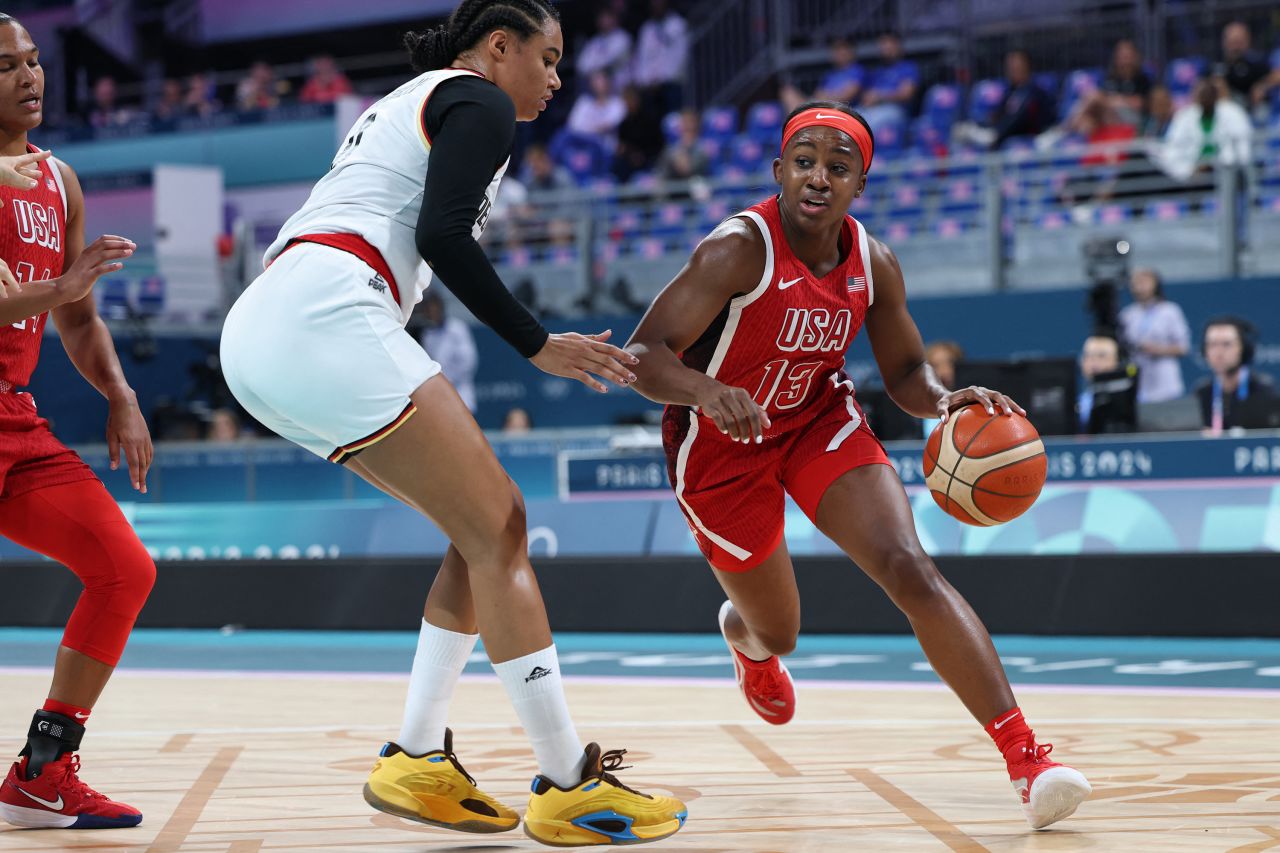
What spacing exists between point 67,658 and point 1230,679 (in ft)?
17.4

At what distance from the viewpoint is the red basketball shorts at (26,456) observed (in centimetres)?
451

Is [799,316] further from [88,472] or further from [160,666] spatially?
[160,666]

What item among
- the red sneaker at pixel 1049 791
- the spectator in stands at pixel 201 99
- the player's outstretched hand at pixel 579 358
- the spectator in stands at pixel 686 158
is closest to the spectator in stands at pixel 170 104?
the spectator in stands at pixel 201 99

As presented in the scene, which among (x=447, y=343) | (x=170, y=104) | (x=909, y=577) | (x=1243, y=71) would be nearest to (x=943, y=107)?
(x=1243, y=71)

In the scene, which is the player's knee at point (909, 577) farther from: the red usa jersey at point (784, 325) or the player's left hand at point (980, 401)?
the red usa jersey at point (784, 325)

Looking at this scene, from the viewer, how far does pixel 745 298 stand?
4.99 meters

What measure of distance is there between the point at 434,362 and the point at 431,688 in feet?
2.78

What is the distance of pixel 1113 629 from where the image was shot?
938 cm

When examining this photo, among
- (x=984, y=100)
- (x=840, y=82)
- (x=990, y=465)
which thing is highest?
(x=840, y=82)

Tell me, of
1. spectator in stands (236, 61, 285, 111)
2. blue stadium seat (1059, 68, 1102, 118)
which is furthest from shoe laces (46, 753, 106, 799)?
spectator in stands (236, 61, 285, 111)

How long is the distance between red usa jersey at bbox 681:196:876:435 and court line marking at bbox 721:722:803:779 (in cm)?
108

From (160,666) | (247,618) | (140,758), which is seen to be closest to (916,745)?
(140,758)

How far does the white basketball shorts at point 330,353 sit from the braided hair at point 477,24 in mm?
619

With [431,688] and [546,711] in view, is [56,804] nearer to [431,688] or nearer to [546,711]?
[431,688]
